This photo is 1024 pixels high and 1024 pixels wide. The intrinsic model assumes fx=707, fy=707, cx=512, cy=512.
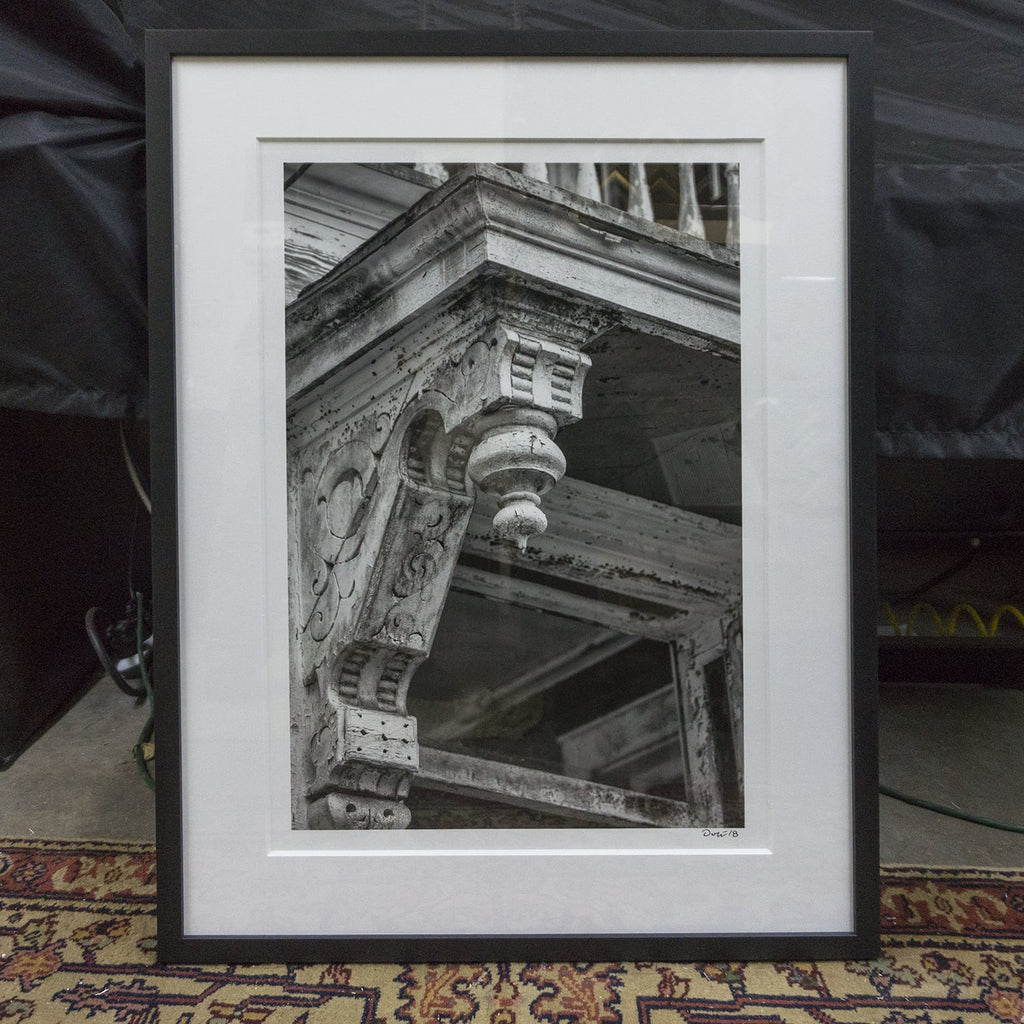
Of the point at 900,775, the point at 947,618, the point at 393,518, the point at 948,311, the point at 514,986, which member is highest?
the point at 948,311

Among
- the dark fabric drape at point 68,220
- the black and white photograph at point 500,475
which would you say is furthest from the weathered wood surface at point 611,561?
the dark fabric drape at point 68,220

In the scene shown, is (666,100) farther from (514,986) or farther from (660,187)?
(514,986)

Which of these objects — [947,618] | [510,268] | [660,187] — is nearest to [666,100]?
[660,187]

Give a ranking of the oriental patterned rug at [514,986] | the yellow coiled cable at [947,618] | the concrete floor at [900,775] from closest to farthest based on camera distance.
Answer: the oriental patterned rug at [514,986] < the concrete floor at [900,775] < the yellow coiled cable at [947,618]

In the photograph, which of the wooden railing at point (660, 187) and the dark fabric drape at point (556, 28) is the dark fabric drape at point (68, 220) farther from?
the wooden railing at point (660, 187)

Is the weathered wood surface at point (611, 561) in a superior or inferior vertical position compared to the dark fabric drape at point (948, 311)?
inferior

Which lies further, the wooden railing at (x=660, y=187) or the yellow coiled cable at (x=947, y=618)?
the yellow coiled cable at (x=947, y=618)

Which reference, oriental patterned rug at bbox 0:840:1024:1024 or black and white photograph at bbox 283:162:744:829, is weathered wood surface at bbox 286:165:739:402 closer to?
black and white photograph at bbox 283:162:744:829
